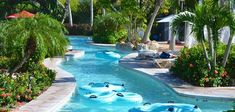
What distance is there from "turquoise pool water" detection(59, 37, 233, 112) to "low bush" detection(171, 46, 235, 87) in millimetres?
1062

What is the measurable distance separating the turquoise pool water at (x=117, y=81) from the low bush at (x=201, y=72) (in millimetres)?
1062

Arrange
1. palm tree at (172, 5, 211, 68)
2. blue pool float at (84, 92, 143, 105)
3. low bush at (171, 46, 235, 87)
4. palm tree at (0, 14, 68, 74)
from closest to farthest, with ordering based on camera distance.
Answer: palm tree at (0, 14, 68, 74), blue pool float at (84, 92, 143, 105), palm tree at (172, 5, 211, 68), low bush at (171, 46, 235, 87)

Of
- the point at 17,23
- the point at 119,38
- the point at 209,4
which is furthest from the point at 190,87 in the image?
the point at 119,38

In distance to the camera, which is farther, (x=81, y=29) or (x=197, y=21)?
(x=81, y=29)

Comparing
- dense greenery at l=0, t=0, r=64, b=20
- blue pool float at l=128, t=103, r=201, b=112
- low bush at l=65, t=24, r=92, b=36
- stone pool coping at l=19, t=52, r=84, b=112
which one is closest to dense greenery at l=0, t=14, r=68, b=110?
stone pool coping at l=19, t=52, r=84, b=112

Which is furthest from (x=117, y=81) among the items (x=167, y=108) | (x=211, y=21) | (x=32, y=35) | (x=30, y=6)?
(x=30, y=6)

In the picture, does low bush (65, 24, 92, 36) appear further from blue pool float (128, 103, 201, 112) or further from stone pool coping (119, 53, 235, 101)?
blue pool float (128, 103, 201, 112)

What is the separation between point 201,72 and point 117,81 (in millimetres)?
4510

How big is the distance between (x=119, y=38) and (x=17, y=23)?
2489 cm

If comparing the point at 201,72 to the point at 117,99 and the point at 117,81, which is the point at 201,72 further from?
the point at 117,81

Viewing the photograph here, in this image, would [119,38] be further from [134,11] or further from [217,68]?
[217,68]

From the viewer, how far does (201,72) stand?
54.1ft

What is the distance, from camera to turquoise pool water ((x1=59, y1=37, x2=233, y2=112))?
1394 centimetres

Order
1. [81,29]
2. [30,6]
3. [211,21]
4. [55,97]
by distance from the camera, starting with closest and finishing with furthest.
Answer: [55,97], [211,21], [81,29], [30,6]
